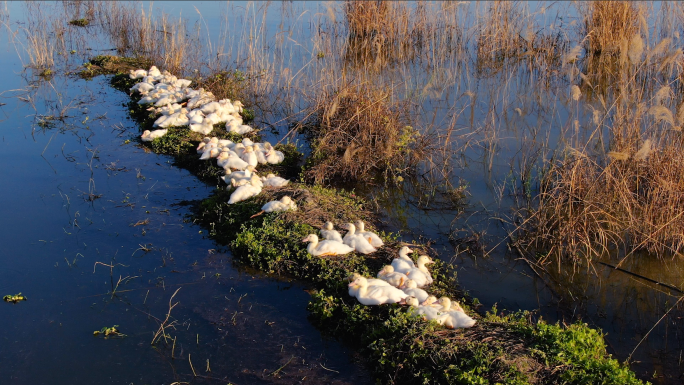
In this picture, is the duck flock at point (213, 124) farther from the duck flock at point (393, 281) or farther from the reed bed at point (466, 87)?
the duck flock at point (393, 281)

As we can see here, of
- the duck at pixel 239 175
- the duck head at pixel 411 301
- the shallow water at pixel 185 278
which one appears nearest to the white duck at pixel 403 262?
the duck head at pixel 411 301

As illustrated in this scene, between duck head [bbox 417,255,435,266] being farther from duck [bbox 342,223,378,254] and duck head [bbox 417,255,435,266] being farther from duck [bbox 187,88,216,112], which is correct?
duck [bbox 187,88,216,112]

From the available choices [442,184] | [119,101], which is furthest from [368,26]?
[442,184]

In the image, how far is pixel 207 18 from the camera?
19375 millimetres

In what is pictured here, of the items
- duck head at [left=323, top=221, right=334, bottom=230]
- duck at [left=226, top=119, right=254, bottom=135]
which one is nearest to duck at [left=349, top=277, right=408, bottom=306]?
duck head at [left=323, top=221, right=334, bottom=230]

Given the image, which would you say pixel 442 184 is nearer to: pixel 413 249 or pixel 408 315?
pixel 413 249

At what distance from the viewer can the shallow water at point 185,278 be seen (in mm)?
4848

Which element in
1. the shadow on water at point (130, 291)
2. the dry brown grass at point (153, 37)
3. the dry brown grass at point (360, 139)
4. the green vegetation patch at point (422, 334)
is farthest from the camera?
the dry brown grass at point (153, 37)

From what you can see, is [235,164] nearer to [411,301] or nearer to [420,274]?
[420,274]

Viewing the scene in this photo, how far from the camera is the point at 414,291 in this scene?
5.14 m

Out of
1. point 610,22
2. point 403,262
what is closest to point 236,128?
point 403,262

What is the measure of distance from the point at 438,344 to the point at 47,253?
4.49 metres

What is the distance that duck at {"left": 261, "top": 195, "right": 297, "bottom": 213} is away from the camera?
6707 millimetres

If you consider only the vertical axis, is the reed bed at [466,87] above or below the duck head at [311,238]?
above
